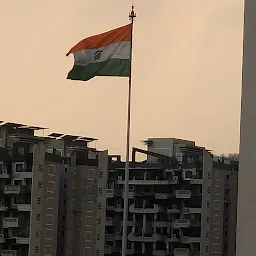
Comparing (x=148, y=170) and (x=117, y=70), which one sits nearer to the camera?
(x=117, y=70)

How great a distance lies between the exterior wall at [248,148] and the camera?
3.21 metres

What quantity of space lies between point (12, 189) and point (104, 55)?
9.07 metres

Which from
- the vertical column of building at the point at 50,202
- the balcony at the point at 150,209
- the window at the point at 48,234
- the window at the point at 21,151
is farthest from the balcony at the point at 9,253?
the balcony at the point at 150,209

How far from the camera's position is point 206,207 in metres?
17.0

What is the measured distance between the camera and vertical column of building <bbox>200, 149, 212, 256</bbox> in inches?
668

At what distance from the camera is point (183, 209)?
57.1 ft

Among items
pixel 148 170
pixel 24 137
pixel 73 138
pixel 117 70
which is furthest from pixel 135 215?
pixel 117 70

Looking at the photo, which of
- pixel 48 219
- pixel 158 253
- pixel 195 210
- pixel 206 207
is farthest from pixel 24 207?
pixel 206 207

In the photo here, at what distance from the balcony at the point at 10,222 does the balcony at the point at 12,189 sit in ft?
1.62

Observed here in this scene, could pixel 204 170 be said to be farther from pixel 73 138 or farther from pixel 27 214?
pixel 27 214

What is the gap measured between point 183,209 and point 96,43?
39.1ft

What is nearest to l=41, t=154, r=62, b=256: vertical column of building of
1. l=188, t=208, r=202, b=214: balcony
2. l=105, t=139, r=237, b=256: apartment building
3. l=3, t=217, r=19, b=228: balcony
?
l=3, t=217, r=19, b=228: balcony

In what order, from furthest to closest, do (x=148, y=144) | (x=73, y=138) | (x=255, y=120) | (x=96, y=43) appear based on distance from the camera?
(x=148, y=144) < (x=73, y=138) < (x=96, y=43) < (x=255, y=120)

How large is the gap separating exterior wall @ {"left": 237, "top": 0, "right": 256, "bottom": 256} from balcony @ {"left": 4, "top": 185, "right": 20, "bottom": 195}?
11442 mm
